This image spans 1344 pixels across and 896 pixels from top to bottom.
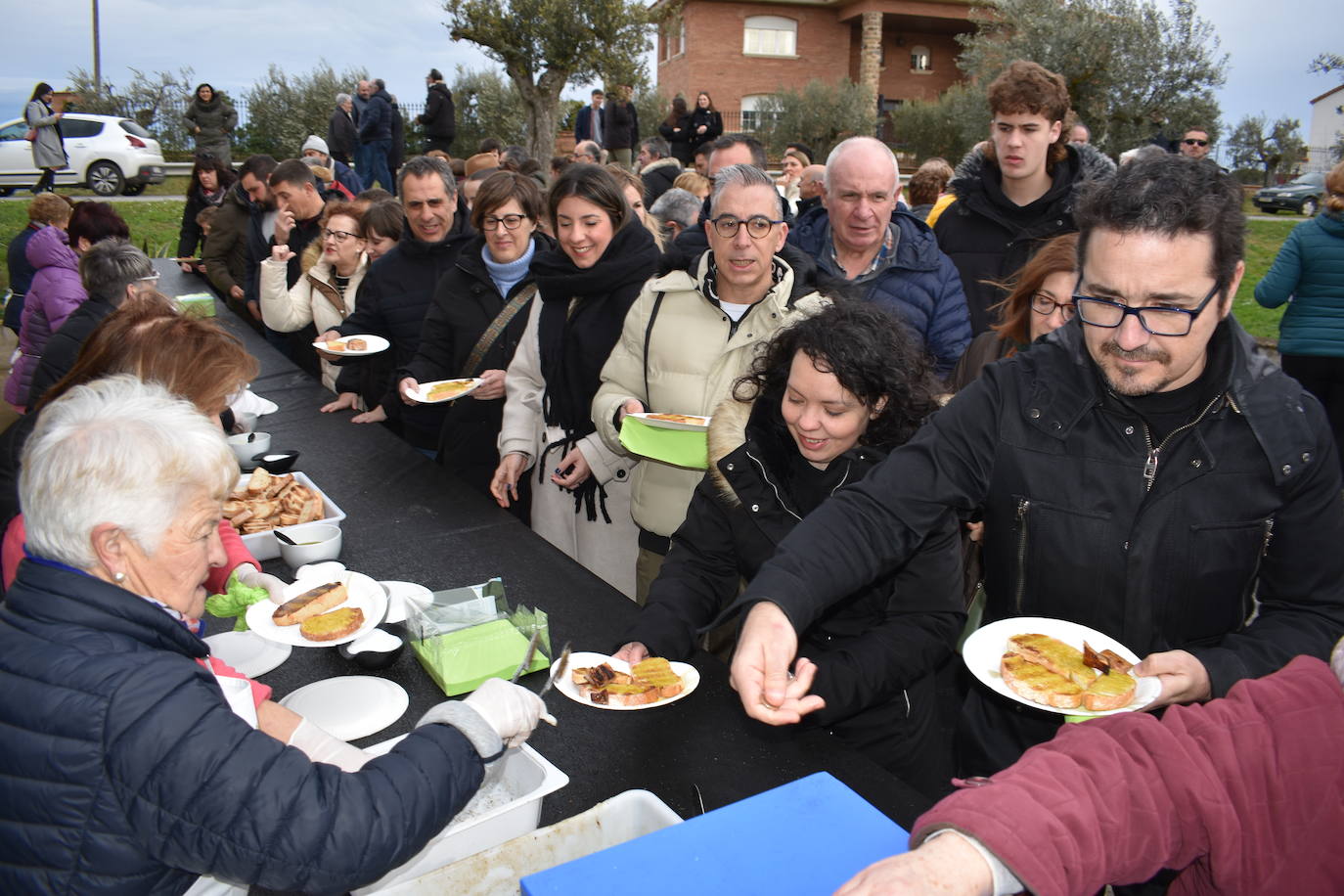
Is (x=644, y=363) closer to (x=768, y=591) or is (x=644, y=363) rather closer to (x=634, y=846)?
(x=768, y=591)

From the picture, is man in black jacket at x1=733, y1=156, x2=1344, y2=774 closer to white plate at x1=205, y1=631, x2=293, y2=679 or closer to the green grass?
white plate at x1=205, y1=631, x2=293, y2=679

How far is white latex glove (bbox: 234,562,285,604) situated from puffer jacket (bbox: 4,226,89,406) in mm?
3726

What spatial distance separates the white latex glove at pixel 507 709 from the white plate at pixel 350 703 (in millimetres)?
457

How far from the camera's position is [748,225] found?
123 inches

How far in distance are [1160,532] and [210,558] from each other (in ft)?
5.72

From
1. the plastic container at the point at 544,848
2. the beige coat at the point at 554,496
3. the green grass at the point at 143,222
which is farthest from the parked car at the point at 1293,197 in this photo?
the plastic container at the point at 544,848

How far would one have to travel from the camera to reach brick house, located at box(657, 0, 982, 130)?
30141mm

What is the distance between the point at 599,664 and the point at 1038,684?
0.88 meters

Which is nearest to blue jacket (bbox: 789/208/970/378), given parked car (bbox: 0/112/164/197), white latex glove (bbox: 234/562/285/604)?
white latex glove (bbox: 234/562/285/604)

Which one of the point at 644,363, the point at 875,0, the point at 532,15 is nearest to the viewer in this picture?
the point at 644,363

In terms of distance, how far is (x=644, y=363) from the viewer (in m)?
3.40

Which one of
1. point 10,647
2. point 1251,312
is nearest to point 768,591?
point 10,647

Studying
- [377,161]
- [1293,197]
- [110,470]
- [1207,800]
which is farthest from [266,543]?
[1293,197]

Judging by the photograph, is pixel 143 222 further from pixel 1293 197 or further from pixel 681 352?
pixel 1293 197
